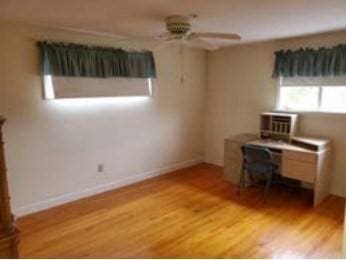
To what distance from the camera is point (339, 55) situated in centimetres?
354

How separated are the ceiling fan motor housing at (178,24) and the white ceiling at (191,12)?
8cm

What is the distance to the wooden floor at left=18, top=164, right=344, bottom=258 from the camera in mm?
2625

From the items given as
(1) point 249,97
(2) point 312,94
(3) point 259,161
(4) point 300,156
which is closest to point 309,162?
(4) point 300,156

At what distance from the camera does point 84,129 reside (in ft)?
12.3

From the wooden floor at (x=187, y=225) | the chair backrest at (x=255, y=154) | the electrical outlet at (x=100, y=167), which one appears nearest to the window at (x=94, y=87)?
the electrical outlet at (x=100, y=167)

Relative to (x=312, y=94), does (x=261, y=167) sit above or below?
below

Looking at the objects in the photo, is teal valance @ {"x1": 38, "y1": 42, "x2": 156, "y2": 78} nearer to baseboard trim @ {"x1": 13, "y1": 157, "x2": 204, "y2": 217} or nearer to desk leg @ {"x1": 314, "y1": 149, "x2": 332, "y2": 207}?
baseboard trim @ {"x1": 13, "y1": 157, "x2": 204, "y2": 217}

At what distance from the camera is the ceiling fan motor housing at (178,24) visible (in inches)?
107

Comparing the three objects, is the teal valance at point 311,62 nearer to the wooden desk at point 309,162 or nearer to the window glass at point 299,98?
the window glass at point 299,98

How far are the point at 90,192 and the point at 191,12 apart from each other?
2.67 m

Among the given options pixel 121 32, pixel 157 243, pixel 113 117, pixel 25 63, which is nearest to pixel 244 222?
pixel 157 243

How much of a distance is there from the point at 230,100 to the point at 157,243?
2.99m

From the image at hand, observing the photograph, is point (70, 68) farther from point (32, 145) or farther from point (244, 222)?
point (244, 222)

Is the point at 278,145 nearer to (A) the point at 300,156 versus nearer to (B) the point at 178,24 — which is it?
(A) the point at 300,156
